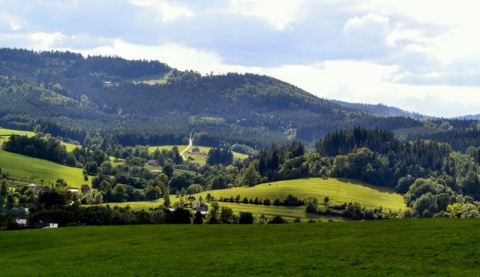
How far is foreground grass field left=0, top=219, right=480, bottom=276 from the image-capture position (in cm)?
5572

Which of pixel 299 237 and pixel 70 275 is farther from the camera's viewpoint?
pixel 299 237

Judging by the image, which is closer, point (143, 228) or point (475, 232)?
point (475, 232)

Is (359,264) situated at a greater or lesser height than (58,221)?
greater

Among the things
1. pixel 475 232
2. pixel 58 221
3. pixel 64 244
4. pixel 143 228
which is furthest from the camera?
pixel 58 221

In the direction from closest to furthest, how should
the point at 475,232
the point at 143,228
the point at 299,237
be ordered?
the point at 475,232 → the point at 299,237 → the point at 143,228

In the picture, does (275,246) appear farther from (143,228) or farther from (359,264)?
(143,228)

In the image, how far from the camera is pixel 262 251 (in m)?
64.4

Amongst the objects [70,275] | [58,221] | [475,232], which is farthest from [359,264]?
[58,221]

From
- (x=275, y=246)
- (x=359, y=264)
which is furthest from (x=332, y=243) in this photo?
(x=359, y=264)

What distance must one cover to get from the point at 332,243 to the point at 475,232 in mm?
13396

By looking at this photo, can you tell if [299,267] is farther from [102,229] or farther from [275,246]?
[102,229]

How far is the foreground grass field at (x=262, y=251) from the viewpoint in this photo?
2194 inches

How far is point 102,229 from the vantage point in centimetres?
8956

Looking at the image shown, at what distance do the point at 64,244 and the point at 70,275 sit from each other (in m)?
23.6
